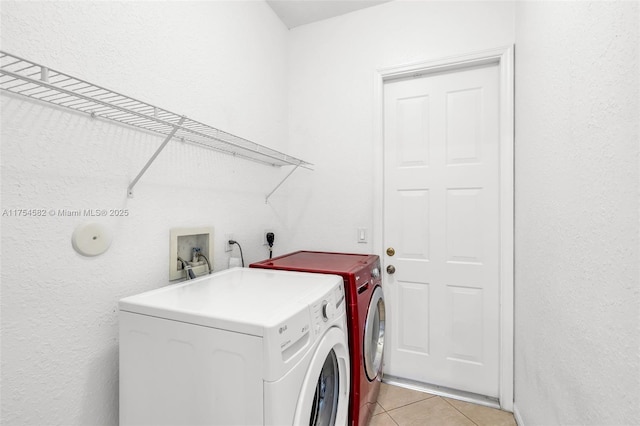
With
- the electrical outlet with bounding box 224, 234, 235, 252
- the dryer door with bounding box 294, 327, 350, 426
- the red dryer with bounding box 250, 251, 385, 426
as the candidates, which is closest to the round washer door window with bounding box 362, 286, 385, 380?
the red dryer with bounding box 250, 251, 385, 426

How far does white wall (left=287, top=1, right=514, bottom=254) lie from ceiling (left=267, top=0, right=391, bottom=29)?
2.0 inches

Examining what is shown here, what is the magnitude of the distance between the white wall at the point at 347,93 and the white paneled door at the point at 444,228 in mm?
171

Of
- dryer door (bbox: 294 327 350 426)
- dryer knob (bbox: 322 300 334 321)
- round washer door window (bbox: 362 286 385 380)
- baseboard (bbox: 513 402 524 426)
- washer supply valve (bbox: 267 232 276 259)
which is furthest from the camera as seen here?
washer supply valve (bbox: 267 232 276 259)

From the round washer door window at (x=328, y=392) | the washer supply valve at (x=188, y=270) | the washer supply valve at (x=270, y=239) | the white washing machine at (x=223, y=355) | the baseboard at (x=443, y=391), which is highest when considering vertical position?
the washer supply valve at (x=270, y=239)

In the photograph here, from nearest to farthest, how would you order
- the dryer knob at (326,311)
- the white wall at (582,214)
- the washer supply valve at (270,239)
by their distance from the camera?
the white wall at (582,214) → the dryer knob at (326,311) → the washer supply valve at (270,239)

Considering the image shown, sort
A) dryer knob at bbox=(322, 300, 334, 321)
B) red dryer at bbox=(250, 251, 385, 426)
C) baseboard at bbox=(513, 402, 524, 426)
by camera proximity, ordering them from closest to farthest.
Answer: dryer knob at bbox=(322, 300, 334, 321) → red dryer at bbox=(250, 251, 385, 426) → baseboard at bbox=(513, 402, 524, 426)

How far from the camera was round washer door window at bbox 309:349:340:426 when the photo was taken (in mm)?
1223

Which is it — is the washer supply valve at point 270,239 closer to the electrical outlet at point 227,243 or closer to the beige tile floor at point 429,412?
the electrical outlet at point 227,243

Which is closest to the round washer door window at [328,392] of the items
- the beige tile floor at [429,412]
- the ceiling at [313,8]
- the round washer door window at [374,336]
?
the round washer door window at [374,336]

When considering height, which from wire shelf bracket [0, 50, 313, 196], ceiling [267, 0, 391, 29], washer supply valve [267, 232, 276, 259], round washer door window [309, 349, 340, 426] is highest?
ceiling [267, 0, 391, 29]

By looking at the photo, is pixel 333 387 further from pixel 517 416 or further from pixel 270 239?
pixel 517 416

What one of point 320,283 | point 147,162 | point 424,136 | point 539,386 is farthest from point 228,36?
point 539,386

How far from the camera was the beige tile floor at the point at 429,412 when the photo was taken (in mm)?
1696

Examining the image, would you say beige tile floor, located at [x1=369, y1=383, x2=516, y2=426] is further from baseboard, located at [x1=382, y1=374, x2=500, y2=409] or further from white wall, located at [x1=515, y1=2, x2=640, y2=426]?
white wall, located at [x1=515, y1=2, x2=640, y2=426]
